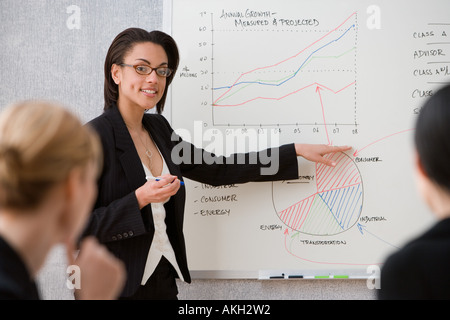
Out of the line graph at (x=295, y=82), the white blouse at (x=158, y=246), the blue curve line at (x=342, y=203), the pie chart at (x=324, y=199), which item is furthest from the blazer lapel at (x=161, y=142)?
the blue curve line at (x=342, y=203)

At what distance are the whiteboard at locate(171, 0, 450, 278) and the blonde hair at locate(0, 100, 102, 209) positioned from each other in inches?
61.4

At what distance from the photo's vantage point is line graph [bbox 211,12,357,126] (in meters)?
2.41

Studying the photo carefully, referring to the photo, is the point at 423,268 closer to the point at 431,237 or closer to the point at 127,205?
the point at 431,237

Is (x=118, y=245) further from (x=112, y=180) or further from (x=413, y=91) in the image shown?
(x=413, y=91)

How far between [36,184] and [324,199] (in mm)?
1717

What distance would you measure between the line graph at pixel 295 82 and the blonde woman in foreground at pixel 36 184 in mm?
1533

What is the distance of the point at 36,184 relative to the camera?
85cm

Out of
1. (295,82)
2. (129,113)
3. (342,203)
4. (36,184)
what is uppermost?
(295,82)

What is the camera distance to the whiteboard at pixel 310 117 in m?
2.39

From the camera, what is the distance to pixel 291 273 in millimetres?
2387

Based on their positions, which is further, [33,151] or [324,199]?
[324,199]

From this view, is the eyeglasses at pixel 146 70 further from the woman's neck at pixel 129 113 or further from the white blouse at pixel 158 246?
the white blouse at pixel 158 246

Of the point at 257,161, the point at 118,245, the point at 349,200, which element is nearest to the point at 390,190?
the point at 349,200

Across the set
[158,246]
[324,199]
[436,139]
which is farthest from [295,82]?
[436,139]
